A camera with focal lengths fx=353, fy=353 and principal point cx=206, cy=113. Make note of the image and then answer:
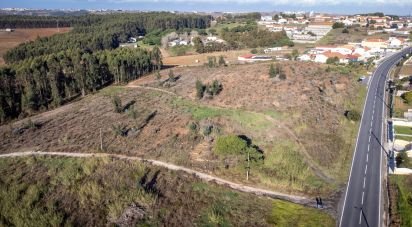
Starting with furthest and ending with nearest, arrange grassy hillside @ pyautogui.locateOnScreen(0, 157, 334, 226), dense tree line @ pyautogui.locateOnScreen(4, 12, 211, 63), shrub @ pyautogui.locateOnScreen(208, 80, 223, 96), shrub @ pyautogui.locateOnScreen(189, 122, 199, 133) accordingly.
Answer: dense tree line @ pyautogui.locateOnScreen(4, 12, 211, 63) < shrub @ pyautogui.locateOnScreen(208, 80, 223, 96) < shrub @ pyautogui.locateOnScreen(189, 122, 199, 133) < grassy hillside @ pyautogui.locateOnScreen(0, 157, 334, 226)

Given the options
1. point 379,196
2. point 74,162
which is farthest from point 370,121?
point 74,162

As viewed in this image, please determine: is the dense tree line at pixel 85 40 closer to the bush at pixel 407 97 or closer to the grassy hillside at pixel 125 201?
the grassy hillside at pixel 125 201

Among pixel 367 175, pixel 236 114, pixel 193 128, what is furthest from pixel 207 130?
pixel 367 175

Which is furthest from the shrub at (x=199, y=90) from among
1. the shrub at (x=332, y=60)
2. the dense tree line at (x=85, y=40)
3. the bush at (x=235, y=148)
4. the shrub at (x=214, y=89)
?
the dense tree line at (x=85, y=40)

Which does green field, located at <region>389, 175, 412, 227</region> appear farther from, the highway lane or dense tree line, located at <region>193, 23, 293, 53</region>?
dense tree line, located at <region>193, 23, 293, 53</region>

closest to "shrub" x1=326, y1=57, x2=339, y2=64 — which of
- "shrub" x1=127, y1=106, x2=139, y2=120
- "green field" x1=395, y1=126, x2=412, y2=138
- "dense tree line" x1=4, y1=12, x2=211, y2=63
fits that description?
"green field" x1=395, y1=126, x2=412, y2=138

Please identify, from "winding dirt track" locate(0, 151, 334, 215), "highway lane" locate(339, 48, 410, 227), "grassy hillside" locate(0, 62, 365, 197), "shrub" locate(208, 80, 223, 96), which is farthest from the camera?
"shrub" locate(208, 80, 223, 96)

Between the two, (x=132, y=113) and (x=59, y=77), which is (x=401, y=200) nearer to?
(x=132, y=113)

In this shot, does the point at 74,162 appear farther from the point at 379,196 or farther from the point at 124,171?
the point at 379,196
